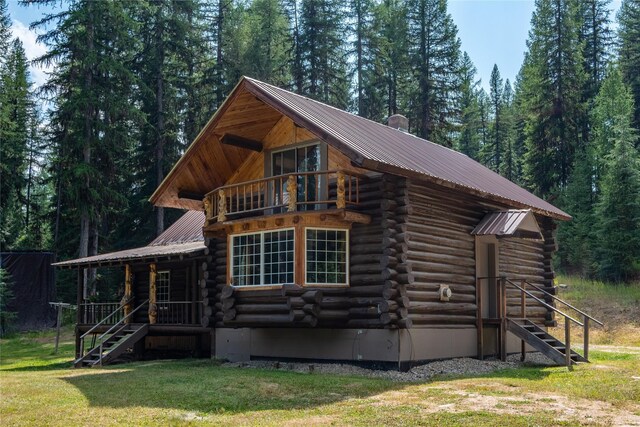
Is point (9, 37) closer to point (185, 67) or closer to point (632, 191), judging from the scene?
point (185, 67)

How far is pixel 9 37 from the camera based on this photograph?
151ft

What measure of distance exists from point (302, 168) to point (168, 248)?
7690 millimetres

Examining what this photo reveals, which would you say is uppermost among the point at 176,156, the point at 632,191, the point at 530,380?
the point at 176,156

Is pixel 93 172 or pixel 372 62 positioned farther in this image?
pixel 372 62

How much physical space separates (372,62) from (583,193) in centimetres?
1669

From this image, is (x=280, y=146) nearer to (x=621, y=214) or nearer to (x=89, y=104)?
(x=89, y=104)

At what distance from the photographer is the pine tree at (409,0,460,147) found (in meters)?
47.8

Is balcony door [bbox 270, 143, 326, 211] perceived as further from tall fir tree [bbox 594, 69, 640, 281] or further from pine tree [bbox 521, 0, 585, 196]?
pine tree [bbox 521, 0, 585, 196]

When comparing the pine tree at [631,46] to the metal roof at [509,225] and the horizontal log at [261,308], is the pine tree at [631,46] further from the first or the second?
the horizontal log at [261,308]

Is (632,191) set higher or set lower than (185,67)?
lower

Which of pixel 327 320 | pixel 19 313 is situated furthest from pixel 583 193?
pixel 19 313

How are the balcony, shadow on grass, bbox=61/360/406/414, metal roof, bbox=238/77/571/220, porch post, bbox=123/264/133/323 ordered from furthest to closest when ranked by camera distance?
porch post, bbox=123/264/133/323, the balcony, metal roof, bbox=238/77/571/220, shadow on grass, bbox=61/360/406/414

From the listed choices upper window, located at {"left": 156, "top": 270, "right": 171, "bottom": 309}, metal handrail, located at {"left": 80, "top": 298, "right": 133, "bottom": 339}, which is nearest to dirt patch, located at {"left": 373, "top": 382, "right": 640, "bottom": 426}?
metal handrail, located at {"left": 80, "top": 298, "right": 133, "bottom": 339}

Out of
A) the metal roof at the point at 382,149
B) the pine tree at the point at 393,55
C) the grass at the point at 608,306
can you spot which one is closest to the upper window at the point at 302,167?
the metal roof at the point at 382,149
